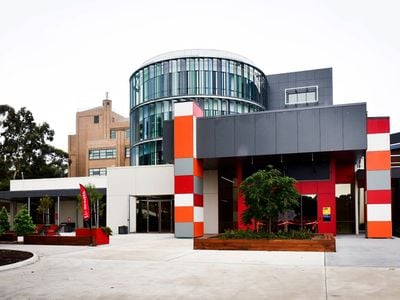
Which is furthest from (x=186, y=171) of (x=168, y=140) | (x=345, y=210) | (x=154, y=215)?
(x=345, y=210)

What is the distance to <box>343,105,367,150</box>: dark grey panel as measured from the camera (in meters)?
24.7

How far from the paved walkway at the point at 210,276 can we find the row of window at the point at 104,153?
195 ft

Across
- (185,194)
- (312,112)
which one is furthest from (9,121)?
(312,112)

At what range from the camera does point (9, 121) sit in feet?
219

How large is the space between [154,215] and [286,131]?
13.5 metres

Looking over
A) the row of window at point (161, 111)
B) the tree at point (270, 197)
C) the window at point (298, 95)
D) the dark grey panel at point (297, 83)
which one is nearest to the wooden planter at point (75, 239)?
the tree at point (270, 197)

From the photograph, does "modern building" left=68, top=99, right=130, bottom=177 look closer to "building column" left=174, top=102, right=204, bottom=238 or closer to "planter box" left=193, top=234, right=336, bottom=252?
"building column" left=174, top=102, right=204, bottom=238

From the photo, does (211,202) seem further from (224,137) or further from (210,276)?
(210,276)

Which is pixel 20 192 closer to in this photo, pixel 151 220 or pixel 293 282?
pixel 151 220

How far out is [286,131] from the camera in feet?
85.2

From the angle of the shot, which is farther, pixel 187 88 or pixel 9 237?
pixel 187 88

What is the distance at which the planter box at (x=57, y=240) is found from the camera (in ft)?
74.7

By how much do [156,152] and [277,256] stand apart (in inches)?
1536

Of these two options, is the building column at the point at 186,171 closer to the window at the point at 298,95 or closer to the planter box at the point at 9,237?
the planter box at the point at 9,237
